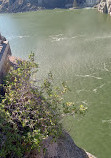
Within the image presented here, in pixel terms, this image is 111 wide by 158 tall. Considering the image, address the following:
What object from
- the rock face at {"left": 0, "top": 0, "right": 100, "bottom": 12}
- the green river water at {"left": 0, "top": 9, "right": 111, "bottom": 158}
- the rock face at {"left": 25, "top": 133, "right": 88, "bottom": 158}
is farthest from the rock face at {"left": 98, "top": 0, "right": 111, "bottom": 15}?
the rock face at {"left": 25, "top": 133, "right": 88, "bottom": 158}

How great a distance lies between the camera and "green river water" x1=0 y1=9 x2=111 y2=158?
80.0ft

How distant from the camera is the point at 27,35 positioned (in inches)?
2426

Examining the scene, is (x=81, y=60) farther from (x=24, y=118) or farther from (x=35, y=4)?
(x=35, y=4)

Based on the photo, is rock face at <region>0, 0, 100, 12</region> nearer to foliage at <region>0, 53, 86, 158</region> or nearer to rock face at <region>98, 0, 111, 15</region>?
rock face at <region>98, 0, 111, 15</region>

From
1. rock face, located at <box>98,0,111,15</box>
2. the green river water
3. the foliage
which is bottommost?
rock face, located at <box>98,0,111,15</box>

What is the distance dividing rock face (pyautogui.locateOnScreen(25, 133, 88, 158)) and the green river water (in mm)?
5848

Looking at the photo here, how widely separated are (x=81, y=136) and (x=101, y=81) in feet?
40.1

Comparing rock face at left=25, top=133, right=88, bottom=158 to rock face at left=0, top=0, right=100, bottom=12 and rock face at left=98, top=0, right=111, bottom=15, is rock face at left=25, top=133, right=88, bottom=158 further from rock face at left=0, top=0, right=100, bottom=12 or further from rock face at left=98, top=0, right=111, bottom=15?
rock face at left=0, top=0, right=100, bottom=12

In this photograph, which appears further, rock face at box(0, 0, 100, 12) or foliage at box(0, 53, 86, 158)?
rock face at box(0, 0, 100, 12)

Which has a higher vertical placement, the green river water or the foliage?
the foliage

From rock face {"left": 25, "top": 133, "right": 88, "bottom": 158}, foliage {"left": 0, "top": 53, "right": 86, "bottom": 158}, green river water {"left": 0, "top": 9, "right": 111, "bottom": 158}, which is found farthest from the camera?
green river water {"left": 0, "top": 9, "right": 111, "bottom": 158}

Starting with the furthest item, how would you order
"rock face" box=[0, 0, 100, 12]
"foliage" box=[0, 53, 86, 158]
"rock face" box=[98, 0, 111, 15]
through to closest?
"rock face" box=[0, 0, 100, 12] < "rock face" box=[98, 0, 111, 15] < "foliage" box=[0, 53, 86, 158]

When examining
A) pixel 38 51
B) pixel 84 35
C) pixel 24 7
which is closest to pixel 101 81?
pixel 38 51

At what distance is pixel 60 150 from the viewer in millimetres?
15289
